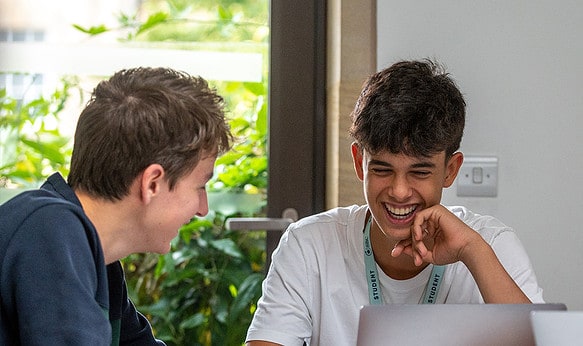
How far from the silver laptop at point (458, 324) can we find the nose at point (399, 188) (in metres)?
0.49

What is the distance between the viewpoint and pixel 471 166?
2.57m

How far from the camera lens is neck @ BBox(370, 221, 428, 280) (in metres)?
1.93

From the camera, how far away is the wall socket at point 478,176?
2.57 m

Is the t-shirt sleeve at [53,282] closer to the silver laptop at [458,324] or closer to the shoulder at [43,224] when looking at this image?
the shoulder at [43,224]

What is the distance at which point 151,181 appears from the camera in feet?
4.68

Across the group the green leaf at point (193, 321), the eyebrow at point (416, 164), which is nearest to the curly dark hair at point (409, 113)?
the eyebrow at point (416, 164)

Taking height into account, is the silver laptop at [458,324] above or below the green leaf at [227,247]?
above

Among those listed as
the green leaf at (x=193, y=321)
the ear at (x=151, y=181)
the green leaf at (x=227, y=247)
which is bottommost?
the green leaf at (x=193, y=321)

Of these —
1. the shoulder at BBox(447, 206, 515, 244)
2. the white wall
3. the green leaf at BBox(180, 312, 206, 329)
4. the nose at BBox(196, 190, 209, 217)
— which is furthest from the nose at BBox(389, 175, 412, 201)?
the green leaf at BBox(180, 312, 206, 329)

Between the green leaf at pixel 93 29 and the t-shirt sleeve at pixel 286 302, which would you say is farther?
the green leaf at pixel 93 29

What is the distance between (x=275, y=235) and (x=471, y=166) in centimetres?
58

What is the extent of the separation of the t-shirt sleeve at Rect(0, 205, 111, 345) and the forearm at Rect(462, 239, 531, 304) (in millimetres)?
757

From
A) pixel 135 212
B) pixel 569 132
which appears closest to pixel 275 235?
pixel 569 132

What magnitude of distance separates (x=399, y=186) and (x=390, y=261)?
196 mm
